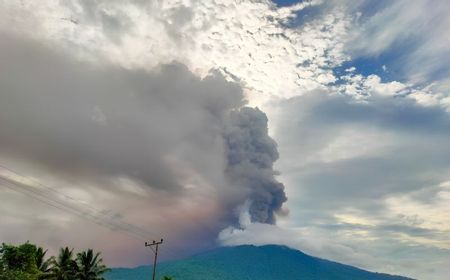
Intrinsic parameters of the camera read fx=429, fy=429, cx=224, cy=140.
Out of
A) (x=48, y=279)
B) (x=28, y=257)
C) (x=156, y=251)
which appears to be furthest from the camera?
(x=156, y=251)

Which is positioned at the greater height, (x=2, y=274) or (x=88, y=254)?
(x=88, y=254)

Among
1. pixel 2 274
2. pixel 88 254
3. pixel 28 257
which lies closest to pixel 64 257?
pixel 88 254

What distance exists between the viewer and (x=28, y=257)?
45.7m

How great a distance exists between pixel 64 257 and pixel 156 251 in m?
12.2

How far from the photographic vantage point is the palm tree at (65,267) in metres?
52.8

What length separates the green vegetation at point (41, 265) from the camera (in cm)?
4378

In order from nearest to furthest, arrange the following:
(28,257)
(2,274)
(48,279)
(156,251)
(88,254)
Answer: (2,274) → (28,257) → (48,279) → (88,254) → (156,251)

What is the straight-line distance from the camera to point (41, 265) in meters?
53.7

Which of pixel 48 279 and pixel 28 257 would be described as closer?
pixel 28 257

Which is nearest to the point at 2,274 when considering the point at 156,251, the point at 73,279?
the point at 73,279

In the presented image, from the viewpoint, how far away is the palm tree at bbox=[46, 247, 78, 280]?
52.8m

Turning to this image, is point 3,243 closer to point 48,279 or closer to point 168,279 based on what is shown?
point 48,279

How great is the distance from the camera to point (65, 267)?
54.2 meters

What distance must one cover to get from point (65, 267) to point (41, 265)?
2888mm
